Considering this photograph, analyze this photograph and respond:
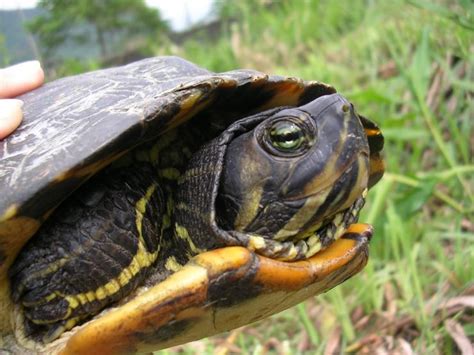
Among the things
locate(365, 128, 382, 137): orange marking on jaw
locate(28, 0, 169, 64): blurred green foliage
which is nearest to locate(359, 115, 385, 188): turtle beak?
locate(365, 128, 382, 137): orange marking on jaw

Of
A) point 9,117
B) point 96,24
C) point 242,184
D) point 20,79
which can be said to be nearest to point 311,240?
point 242,184

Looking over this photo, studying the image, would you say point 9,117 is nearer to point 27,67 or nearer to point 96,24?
point 27,67

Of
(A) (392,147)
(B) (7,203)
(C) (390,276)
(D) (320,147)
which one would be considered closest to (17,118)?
(B) (7,203)

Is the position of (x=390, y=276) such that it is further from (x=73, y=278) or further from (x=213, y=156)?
(x=73, y=278)

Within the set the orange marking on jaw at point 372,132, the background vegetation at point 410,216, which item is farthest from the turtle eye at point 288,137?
the background vegetation at point 410,216

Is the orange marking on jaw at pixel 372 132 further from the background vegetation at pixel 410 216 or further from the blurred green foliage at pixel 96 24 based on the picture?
the blurred green foliage at pixel 96 24

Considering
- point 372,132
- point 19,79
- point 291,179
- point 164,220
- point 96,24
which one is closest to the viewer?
point 291,179

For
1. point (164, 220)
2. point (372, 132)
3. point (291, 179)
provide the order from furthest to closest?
point (372, 132)
point (164, 220)
point (291, 179)
